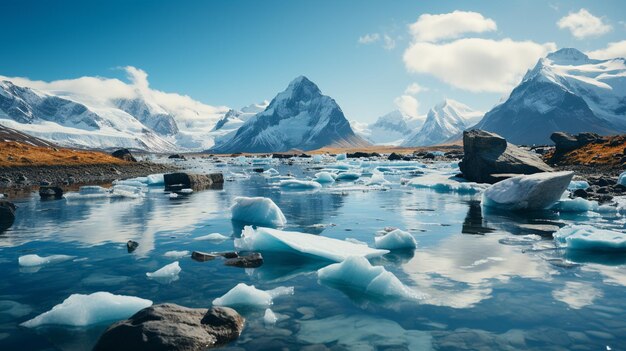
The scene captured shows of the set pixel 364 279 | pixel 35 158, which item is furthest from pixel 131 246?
pixel 35 158

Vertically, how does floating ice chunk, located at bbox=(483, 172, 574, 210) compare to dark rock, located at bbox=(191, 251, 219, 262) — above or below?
above

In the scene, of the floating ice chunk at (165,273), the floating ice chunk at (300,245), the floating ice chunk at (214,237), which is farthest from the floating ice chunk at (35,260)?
the floating ice chunk at (300,245)

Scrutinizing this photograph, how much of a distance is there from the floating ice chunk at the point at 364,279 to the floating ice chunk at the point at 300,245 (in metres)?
1.08

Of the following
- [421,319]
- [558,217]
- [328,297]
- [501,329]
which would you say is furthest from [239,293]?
[558,217]

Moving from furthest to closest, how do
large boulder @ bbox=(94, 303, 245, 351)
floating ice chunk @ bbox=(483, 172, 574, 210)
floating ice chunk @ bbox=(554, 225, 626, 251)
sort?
floating ice chunk @ bbox=(483, 172, 574, 210) < floating ice chunk @ bbox=(554, 225, 626, 251) < large boulder @ bbox=(94, 303, 245, 351)

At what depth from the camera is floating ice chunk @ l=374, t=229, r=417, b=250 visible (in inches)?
493

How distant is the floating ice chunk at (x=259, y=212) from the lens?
1678 cm

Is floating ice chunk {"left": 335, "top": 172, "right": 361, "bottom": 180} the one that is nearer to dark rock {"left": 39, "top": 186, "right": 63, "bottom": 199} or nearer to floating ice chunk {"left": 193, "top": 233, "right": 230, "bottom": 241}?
dark rock {"left": 39, "top": 186, "right": 63, "bottom": 199}

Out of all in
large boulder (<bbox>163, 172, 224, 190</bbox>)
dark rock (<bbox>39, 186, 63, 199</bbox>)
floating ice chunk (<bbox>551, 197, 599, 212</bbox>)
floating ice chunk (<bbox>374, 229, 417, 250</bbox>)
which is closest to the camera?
floating ice chunk (<bbox>374, 229, 417, 250</bbox>)

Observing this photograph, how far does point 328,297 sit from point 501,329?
308cm

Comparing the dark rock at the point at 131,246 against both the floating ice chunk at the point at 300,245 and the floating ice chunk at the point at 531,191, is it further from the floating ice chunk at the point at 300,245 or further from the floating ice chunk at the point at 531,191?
the floating ice chunk at the point at 531,191

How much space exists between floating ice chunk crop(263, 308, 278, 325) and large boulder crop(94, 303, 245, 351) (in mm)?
443

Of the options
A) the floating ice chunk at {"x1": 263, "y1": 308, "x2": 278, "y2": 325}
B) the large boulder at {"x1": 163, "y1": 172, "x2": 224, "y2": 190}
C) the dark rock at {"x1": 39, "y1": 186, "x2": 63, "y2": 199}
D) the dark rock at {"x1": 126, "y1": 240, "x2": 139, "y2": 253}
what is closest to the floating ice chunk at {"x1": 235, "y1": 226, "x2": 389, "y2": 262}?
the dark rock at {"x1": 126, "y1": 240, "x2": 139, "y2": 253}

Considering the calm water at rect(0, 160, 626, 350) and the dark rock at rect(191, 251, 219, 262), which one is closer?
the calm water at rect(0, 160, 626, 350)
